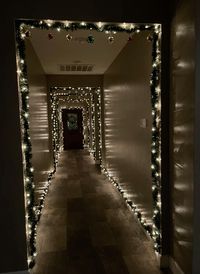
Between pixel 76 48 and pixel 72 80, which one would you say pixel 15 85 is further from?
pixel 72 80

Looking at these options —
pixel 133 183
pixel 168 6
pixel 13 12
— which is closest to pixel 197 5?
pixel 168 6

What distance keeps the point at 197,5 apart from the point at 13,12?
1.62 meters

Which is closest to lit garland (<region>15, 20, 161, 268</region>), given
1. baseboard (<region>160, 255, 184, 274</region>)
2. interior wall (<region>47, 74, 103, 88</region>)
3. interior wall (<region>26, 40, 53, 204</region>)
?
baseboard (<region>160, 255, 184, 274</region>)

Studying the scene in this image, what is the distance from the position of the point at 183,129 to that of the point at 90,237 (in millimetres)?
2045

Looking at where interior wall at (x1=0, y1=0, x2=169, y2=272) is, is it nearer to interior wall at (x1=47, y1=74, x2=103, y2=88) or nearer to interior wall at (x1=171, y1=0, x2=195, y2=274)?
interior wall at (x1=171, y1=0, x2=195, y2=274)

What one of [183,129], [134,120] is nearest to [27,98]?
[183,129]

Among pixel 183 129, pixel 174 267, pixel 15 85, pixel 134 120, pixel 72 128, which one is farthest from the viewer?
pixel 72 128

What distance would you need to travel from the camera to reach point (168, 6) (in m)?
2.56

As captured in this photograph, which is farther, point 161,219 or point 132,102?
point 132,102

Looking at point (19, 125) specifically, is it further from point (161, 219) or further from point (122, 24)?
point (161, 219)

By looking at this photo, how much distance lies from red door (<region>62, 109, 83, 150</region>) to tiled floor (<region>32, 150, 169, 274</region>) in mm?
8146

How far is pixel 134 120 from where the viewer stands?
3895 millimetres

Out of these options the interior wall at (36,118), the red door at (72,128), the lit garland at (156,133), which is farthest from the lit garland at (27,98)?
the red door at (72,128)

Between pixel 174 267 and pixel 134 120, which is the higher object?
pixel 134 120
